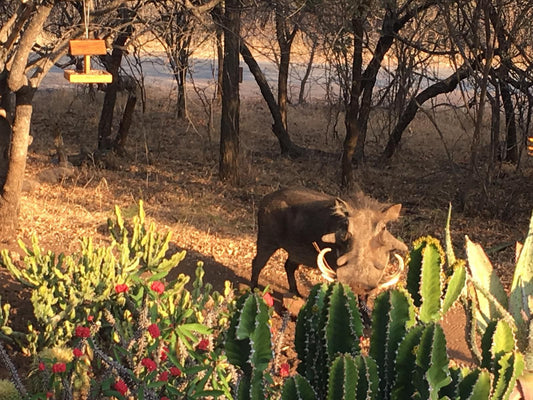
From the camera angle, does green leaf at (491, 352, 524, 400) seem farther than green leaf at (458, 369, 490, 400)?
Yes

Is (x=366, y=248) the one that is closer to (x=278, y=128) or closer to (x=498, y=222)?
(x=498, y=222)

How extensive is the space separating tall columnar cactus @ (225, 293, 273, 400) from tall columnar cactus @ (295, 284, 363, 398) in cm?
20

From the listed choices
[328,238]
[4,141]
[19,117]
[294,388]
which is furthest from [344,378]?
[4,141]

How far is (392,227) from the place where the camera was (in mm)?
8422

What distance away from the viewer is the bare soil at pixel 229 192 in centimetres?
702

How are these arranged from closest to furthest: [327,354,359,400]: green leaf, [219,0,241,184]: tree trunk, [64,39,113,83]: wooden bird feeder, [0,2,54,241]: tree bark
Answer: [327,354,359,400]: green leaf < [64,39,113,83]: wooden bird feeder < [0,2,54,241]: tree bark < [219,0,241,184]: tree trunk

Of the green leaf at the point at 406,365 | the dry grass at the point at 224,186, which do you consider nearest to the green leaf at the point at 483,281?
the green leaf at the point at 406,365

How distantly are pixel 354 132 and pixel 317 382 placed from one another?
25.9 feet

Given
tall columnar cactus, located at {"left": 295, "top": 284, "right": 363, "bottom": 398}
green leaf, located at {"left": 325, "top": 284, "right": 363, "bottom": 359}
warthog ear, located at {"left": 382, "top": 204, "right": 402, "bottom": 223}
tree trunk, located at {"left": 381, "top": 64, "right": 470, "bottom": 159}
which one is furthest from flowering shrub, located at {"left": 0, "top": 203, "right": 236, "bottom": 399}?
tree trunk, located at {"left": 381, "top": 64, "right": 470, "bottom": 159}

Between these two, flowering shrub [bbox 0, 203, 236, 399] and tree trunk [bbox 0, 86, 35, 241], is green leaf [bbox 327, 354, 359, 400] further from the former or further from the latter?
tree trunk [bbox 0, 86, 35, 241]

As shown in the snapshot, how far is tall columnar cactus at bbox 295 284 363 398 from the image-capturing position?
2316 mm

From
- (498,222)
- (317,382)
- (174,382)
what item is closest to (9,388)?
(174,382)

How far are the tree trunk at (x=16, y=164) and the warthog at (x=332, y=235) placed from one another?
223 cm

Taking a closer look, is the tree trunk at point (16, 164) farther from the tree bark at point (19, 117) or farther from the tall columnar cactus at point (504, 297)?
the tall columnar cactus at point (504, 297)
